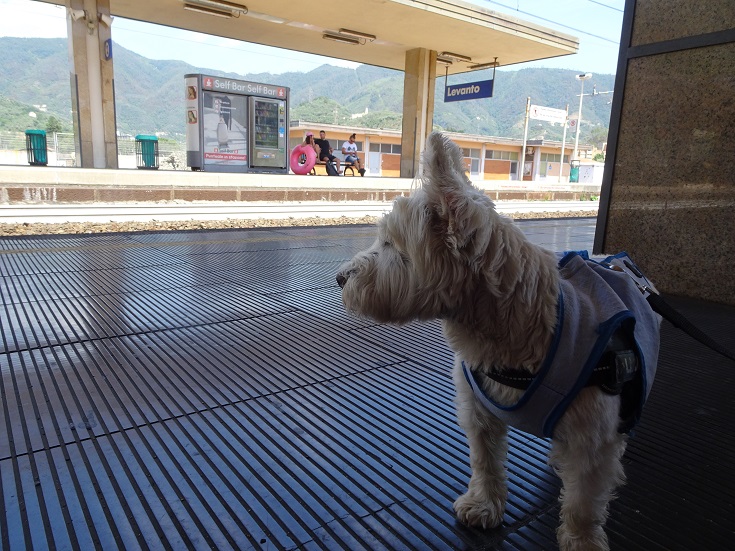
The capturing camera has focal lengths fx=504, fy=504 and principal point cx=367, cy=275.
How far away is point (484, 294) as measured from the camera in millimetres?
1749

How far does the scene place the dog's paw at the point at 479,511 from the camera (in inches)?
80.6

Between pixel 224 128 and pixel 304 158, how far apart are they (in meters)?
4.10

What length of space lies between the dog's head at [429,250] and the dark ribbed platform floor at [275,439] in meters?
0.94

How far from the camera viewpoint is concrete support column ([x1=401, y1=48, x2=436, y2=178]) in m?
20.3

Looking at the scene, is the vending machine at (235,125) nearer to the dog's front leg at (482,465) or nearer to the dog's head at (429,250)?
the dog's head at (429,250)

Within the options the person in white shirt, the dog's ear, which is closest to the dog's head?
the dog's ear

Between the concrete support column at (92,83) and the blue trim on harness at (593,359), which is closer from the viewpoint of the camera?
the blue trim on harness at (593,359)

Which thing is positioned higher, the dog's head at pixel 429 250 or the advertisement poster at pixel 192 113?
the advertisement poster at pixel 192 113

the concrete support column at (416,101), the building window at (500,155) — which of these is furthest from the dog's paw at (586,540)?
the building window at (500,155)

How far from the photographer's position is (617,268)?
2256 mm

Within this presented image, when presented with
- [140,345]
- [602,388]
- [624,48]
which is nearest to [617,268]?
[602,388]

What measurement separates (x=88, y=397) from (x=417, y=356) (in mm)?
2250

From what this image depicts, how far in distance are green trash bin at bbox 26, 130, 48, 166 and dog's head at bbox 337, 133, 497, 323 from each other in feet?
61.0

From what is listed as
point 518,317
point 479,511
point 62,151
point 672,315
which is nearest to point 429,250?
point 518,317
